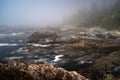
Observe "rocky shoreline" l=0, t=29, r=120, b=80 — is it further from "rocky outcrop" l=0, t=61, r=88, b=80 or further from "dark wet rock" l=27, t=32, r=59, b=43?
"rocky outcrop" l=0, t=61, r=88, b=80

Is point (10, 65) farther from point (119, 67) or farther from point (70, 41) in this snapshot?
point (70, 41)

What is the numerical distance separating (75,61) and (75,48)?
25257 mm

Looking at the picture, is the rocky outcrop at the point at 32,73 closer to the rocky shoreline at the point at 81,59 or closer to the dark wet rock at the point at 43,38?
the rocky shoreline at the point at 81,59

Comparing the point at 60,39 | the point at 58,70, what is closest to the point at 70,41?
the point at 60,39

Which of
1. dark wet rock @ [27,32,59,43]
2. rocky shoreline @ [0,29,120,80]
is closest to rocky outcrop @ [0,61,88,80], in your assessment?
rocky shoreline @ [0,29,120,80]

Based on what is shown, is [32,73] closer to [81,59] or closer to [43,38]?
[81,59]

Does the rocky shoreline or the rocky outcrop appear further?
the rocky shoreline

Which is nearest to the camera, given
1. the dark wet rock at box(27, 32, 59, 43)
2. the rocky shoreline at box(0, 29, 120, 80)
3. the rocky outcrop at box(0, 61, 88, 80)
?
the rocky outcrop at box(0, 61, 88, 80)

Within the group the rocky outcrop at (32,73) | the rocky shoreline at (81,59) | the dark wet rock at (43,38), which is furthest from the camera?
the dark wet rock at (43,38)

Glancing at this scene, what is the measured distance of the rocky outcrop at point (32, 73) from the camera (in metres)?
27.6

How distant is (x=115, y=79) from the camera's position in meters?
40.6

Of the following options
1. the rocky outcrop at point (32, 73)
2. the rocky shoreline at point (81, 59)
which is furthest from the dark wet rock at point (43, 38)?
the rocky outcrop at point (32, 73)

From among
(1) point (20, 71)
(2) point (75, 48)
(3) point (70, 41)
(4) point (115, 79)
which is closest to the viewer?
(1) point (20, 71)

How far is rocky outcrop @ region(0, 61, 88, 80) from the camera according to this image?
2756cm
